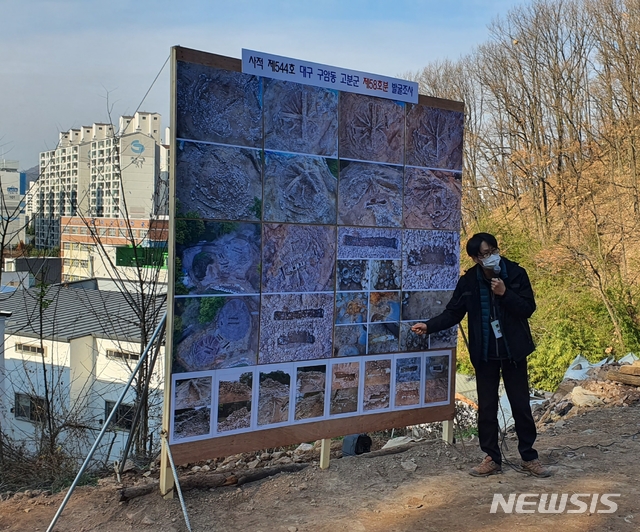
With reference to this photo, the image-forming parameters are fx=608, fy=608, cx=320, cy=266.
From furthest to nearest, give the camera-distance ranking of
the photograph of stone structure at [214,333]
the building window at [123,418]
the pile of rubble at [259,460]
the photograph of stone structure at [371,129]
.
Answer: the building window at [123,418]
the pile of rubble at [259,460]
the photograph of stone structure at [371,129]
the photograph of stone structure at [214,333]

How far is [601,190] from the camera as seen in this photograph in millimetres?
19922

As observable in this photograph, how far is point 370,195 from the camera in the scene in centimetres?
448

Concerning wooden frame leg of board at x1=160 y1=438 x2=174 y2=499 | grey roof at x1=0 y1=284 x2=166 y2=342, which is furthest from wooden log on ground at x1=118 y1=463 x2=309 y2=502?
grey roof at x1=0 y1=284 x2=166 y2=342

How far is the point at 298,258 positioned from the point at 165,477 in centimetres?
164

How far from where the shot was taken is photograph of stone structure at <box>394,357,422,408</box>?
15.4 feet

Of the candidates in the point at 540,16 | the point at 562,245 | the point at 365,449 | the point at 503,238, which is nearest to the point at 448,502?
the point at 365,449

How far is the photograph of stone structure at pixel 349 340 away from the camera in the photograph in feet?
14.3

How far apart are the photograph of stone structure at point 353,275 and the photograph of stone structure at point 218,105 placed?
1067mm

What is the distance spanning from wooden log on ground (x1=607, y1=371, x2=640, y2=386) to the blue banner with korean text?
546 cm

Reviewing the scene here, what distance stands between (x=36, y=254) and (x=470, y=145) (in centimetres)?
2265

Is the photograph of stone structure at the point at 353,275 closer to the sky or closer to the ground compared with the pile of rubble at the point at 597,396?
closer to the sky

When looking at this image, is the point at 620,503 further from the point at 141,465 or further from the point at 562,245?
the point at 562,245

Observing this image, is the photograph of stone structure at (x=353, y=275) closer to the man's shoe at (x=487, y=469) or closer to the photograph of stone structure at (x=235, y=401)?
the photograph of stone structure at (x=235, y=401)

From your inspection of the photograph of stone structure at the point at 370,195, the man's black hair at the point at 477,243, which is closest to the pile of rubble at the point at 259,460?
the photograph of stone structure at the point at 370,195
